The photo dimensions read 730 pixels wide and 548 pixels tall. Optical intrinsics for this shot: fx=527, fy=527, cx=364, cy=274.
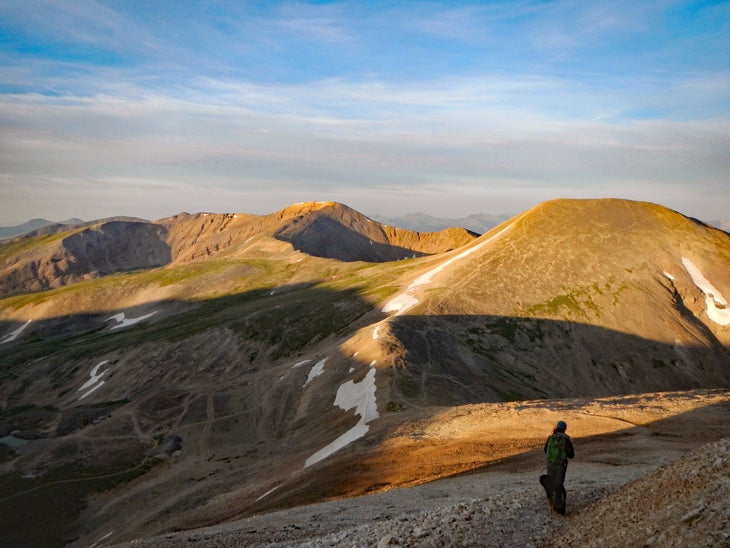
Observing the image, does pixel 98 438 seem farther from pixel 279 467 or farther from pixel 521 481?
pixel 521 481

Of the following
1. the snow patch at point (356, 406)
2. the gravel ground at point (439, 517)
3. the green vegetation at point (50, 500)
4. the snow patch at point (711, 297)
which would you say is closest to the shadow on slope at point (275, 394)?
the green vegetation at point (50, 500)

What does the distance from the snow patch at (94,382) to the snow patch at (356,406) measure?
60492mm

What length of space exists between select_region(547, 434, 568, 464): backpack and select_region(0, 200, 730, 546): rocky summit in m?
1.57

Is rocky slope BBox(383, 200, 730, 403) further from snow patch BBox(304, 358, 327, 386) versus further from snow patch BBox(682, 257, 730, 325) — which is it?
snow patch BBox(304, 358, 327, 386)

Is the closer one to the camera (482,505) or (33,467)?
(482,505)

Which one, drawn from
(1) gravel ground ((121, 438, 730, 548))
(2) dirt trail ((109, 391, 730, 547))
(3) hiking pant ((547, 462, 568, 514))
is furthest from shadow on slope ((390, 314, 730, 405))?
(3) hiking pant ((547, 462, 568, 514))

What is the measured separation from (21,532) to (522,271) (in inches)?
2996

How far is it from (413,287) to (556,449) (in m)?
77.0

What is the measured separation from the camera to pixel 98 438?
6091cm

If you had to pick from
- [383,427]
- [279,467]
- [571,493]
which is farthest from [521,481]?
[279,467]

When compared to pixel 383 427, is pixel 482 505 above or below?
above

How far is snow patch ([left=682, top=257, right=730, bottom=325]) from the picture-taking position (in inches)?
3344

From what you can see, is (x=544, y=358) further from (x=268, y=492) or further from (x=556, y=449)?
(x=556, y=449)

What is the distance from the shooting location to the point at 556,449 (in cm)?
1567
